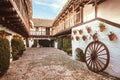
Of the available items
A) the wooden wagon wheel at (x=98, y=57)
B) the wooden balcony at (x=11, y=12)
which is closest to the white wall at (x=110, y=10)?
the wooden wagon wheel at (x=98, y=57)

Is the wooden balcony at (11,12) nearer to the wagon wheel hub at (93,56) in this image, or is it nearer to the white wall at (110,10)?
the wagon wheel hub at (93,56)

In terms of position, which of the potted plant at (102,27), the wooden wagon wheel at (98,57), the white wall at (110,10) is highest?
the white wall at (110,10)

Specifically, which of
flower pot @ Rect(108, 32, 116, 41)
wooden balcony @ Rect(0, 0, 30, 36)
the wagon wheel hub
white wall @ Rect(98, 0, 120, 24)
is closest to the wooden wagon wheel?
the wagon wheel hub

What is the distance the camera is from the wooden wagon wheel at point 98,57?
6.50 metres

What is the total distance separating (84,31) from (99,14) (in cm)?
159

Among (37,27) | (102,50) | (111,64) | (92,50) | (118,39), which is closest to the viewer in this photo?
(118,39)

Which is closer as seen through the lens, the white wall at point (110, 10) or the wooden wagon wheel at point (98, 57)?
the wooden wagon wheel at point (98, 57)

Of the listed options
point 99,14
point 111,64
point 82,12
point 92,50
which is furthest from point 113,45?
point 82,12

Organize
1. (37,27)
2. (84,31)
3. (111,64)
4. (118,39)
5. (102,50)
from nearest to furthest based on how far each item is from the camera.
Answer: (118,39)
(111,64)
(102,50)
(84,31)
(37,27)

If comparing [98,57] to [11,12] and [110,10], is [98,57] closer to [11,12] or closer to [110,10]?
[110,10]

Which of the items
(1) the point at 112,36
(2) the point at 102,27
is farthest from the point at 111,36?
(2) the point at 102,27

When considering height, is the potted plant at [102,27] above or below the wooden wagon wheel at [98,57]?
above

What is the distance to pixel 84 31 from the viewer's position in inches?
353

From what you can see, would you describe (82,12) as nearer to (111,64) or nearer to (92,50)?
(92,50)
